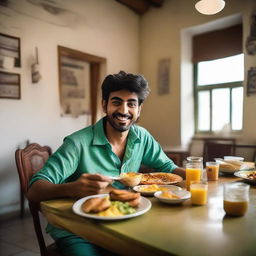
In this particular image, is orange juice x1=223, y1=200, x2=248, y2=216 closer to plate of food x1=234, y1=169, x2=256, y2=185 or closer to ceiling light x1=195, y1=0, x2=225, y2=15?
plate of food x1=234, y1=169, x2=256, y2=185

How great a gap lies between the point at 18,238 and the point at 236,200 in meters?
2.44

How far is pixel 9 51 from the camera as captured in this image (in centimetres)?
330

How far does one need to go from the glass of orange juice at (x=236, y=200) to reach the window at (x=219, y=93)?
3586 millimetres

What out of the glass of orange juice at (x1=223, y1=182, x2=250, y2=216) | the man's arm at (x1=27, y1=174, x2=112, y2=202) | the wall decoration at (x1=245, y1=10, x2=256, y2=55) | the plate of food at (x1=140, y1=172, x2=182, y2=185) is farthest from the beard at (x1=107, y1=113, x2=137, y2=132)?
the wall decoration at (x1=245, y1=10, x2=256, y2=55)

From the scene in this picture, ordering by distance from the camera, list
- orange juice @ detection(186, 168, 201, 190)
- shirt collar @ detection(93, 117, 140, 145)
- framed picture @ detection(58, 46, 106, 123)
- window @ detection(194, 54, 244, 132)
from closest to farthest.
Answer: orange juice @ detection(186, 168, 201, 190), shirt collar @ detection(93, 117, 140, 145), framed picture @ detection(58, 46, 106, 123), window @ detection(194, 54, 244, 132)

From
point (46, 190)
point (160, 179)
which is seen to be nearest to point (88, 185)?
point (46, 190)

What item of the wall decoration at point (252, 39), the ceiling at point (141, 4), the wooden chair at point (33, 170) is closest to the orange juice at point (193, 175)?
the wooden chair at point (33, 170)

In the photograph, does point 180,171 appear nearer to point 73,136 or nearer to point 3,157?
point 73,136

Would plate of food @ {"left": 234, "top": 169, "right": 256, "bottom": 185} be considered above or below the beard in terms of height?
below

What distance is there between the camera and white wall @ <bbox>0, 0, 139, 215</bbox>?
3.32 meters

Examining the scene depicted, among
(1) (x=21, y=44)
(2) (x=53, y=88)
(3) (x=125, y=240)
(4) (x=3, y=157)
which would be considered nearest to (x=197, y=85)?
(2) (x=53, y=88)

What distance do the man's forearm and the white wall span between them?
2348mm

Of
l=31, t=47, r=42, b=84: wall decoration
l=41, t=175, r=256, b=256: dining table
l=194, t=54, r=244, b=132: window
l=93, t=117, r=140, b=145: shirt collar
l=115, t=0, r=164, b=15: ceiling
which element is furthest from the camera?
l=115, t=0, r=164, b=15: ceiling

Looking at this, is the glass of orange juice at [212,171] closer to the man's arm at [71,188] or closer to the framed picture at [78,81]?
the man's arm at [71,188]
